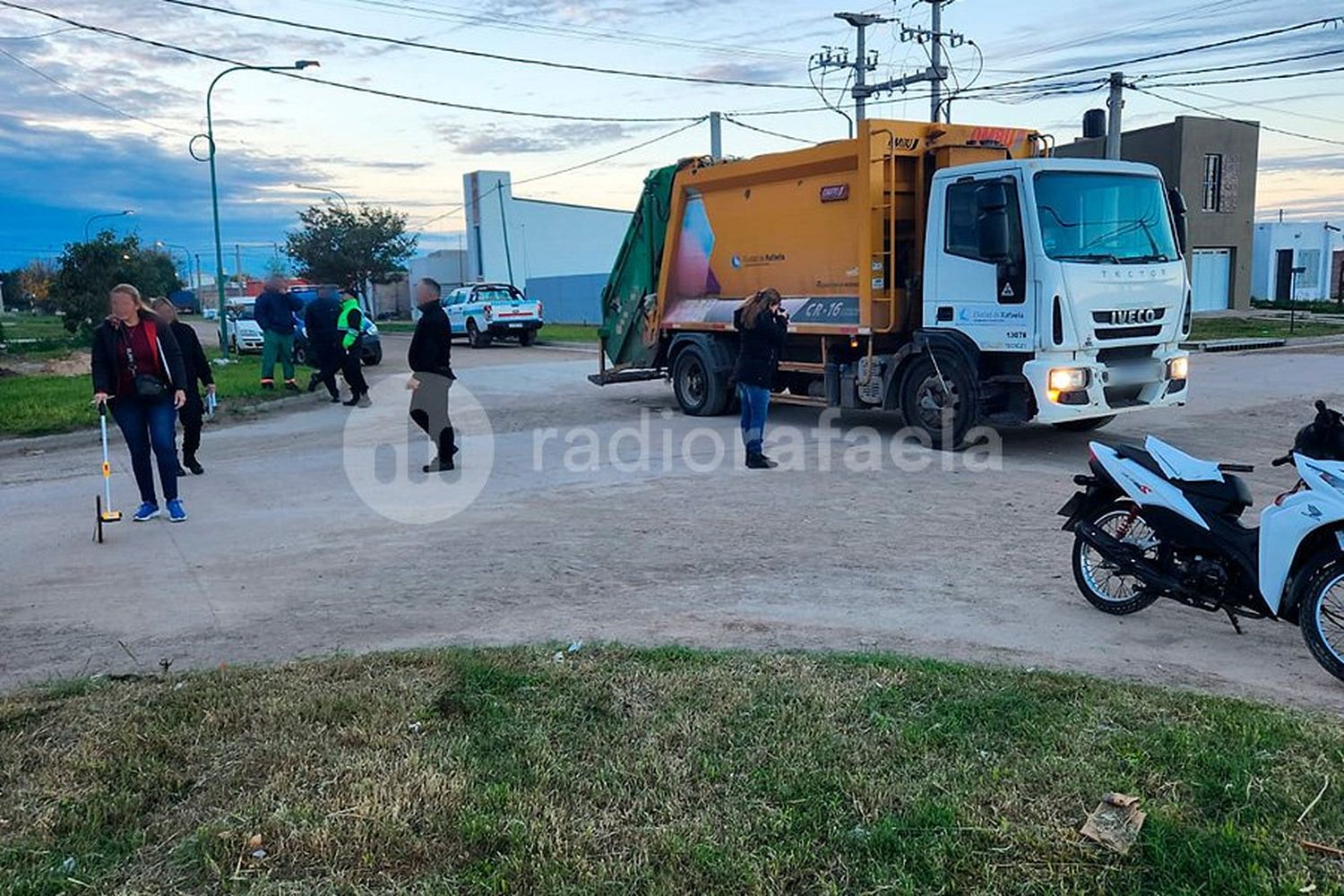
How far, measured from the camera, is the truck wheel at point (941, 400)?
35.3 feet

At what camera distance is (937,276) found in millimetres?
11062

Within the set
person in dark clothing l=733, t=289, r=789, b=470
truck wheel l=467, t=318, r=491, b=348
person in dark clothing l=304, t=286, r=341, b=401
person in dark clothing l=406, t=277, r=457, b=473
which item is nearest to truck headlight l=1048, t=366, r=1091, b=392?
person in dark clothing l=733, t=289, r=789, b=470

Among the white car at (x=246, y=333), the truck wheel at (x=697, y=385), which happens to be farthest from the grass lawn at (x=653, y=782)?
the white car at (x=246, y=333)

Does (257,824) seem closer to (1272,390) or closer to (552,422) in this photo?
(552,422)

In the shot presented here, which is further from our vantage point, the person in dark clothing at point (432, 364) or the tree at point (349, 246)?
the tree at point (349, 246)

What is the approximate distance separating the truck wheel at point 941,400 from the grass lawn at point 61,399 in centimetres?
973

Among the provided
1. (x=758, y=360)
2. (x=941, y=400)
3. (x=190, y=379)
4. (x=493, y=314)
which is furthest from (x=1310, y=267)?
(x=190, y=379)

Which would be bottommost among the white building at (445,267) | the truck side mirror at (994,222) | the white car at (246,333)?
the white car at (246,333)

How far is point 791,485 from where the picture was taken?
31.4 feet

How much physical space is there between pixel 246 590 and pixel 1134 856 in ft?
17.5

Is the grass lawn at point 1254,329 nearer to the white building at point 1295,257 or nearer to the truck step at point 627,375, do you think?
the truck step at point 627,375

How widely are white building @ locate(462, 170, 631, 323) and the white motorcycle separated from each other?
45.3 meters

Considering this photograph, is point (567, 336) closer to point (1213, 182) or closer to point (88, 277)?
point (88, 277)

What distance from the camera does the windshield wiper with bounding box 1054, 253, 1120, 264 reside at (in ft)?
32.8
